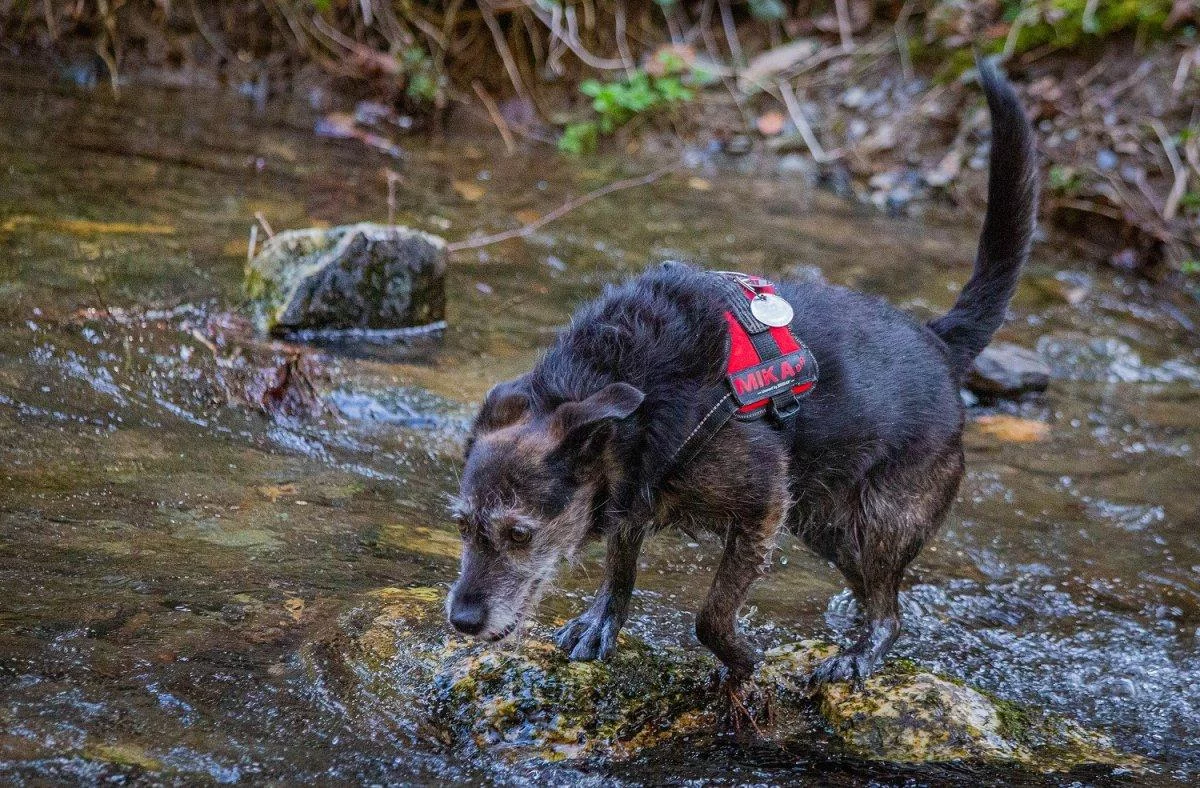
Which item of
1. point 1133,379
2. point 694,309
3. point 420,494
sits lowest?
point 1133,379

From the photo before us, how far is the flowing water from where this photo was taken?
3238mm

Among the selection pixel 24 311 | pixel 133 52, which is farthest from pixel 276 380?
pixel 133 52

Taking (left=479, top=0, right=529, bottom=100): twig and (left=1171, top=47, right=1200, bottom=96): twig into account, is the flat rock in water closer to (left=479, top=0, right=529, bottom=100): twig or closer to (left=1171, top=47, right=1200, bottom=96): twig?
(left=1171, top=47, right=1200, bottom=96): twig

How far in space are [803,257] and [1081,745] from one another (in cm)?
574

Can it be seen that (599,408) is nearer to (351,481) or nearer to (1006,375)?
(351,481)

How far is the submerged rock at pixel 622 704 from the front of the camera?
3391mm

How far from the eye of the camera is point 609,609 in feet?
13.1

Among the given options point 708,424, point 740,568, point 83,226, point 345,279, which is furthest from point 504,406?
point 83,226

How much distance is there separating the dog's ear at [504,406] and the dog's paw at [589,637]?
82 cm

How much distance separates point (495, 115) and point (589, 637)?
8.72m

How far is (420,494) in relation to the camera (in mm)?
4973

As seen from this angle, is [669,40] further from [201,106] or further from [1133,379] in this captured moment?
[1133,379]

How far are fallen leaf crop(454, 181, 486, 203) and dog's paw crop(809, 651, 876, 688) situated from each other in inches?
250

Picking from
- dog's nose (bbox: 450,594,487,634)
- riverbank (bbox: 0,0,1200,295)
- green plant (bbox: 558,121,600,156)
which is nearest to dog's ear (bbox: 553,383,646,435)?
dog's nose (bbox: 450,594,487,634)
